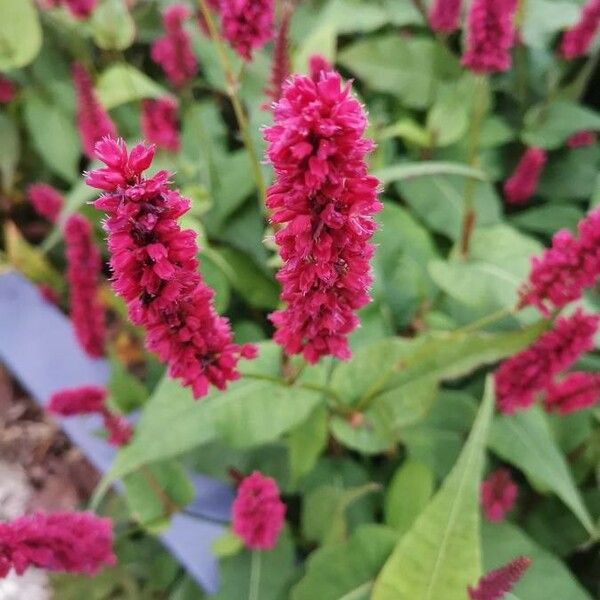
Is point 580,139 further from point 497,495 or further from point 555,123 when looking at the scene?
point 497,495

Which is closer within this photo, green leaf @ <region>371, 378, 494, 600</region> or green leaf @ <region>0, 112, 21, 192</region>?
green leaf @ <region>371, 378, 494, 600</region>

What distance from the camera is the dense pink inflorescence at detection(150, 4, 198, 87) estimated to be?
879 millimetres

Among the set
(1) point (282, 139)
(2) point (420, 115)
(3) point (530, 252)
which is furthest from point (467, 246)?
(1) point (282, 139)

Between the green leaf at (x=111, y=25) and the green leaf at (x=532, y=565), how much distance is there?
87cm

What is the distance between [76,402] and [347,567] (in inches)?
13.7

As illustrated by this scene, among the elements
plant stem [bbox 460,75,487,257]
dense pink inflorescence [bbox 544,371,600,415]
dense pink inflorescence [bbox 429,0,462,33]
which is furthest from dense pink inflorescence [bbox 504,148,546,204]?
dense pink inflorescence [bbox 544,371,600,415]

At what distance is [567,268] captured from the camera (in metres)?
0.60

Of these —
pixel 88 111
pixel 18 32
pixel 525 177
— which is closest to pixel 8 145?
pixel 18 32

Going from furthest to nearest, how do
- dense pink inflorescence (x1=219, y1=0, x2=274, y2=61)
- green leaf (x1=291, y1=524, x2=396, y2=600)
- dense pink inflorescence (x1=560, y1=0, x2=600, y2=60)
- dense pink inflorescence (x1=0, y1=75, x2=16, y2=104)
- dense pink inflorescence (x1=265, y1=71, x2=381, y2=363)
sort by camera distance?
dense pink inflorescence (x1=0, y1=75, x2=16, y2=104), dense pink inflorescence (x1=560, y1=0, x2=600, y2=60), green leaf (x1=291, y1=524, x2=396, y2=600), dense pink inflorescence (x1=219, y1=0, x2=274, y2=61), dense pink inflorescence (x1=265, y1=71, x2=381, y2=363)

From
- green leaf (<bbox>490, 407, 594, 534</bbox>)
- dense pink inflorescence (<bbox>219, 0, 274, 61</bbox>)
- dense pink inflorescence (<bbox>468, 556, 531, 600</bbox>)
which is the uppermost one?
dense pink inflorescence (<bbox>219, 0, 274, 61</bbox>)

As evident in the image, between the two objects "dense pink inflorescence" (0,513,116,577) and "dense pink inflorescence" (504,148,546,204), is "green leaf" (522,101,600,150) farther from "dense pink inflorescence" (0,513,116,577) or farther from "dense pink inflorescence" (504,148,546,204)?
"dense pink inflorescence" (0,513,116,577)

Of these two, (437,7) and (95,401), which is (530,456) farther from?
(437,7)

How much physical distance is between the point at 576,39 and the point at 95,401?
0.81 meters

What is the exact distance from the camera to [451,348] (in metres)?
0.70
